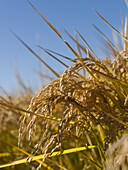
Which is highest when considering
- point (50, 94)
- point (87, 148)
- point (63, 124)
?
point (50, 94)

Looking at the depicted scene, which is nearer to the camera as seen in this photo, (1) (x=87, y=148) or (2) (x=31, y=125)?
(2) (x=31, y=125)

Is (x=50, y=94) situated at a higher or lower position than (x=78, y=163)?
higher

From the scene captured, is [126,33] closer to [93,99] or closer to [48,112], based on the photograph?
[93,99]

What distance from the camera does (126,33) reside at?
1.03 metres

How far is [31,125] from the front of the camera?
65 cm

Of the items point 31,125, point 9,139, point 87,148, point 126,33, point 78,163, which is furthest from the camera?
point 9,139

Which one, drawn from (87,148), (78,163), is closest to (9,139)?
(78,163)

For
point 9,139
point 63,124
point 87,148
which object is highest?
point 9,139

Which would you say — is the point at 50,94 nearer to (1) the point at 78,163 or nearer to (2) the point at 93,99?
(2) the point at 93,99

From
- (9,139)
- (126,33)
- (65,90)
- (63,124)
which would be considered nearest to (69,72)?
(65,90)

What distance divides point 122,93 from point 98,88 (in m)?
0.10

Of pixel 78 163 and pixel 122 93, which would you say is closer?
pixel 122 93

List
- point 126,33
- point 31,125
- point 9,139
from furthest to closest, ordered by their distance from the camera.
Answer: point 9,139 → point 126,33 → point 31,125

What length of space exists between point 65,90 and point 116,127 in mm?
206
